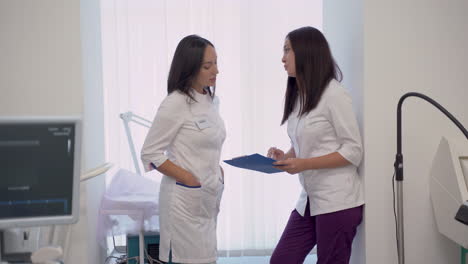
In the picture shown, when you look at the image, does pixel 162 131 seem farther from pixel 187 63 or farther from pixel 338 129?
pixel 338 129

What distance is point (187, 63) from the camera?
2225 millimetres

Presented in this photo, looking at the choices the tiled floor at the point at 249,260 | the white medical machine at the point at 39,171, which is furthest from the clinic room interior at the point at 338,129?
the tiled floor at the point at 249,260

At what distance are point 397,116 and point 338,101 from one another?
28 centimetres

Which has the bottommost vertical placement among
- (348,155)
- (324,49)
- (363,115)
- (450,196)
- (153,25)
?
(450,196)

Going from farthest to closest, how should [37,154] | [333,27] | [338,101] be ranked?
[333,27] < [338,101] < [37,154]

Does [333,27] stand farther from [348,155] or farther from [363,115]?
[348,155]

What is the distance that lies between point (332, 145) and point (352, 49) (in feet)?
1.90

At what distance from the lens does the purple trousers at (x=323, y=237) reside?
224 cm

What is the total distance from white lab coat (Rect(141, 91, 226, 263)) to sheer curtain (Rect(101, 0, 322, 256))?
1261mm

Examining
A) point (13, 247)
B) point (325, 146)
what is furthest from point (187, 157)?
point (13, 247)

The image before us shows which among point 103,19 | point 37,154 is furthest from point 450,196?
point 103,19

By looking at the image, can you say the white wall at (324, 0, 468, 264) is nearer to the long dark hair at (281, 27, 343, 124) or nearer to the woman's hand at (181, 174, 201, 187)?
the long dark hair at (281, 27, 343, 124)

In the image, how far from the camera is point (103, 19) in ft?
11.1

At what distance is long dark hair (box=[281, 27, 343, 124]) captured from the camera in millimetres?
2248
